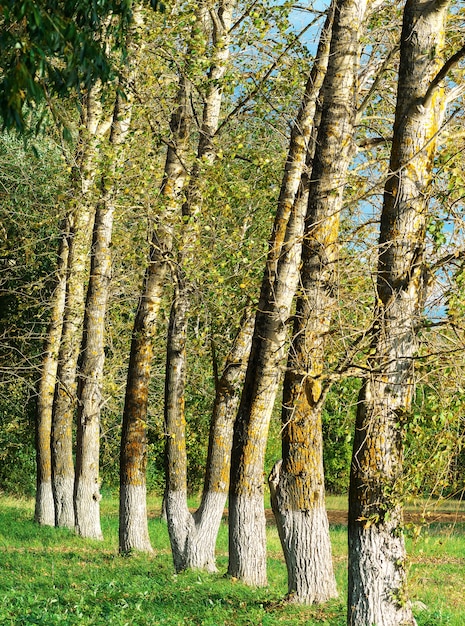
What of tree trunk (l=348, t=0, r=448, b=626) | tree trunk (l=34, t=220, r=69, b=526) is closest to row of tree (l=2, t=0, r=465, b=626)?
tree trunk (l=348, t=0, r=448, b=626)

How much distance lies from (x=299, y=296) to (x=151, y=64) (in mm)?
6467

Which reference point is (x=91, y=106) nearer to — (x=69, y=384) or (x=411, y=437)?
(x=69, y=384)

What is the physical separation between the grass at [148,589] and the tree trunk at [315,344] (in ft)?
1.76

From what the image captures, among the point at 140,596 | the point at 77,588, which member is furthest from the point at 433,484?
the point at 77,588

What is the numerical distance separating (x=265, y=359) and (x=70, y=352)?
478 inches

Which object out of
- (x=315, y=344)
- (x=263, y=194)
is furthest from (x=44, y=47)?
(x=263, y=194)

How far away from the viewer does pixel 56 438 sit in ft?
76.6

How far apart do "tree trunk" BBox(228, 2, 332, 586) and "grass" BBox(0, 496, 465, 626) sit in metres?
0.72

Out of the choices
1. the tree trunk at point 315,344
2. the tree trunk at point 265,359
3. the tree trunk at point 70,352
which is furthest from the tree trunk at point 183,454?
the tree trunk at point 70,352

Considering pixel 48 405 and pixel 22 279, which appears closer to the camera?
pixel 48 405

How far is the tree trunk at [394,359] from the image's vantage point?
8477mm

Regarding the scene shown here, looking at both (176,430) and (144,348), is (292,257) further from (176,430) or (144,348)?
(144,348)

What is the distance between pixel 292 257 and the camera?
1216 cm

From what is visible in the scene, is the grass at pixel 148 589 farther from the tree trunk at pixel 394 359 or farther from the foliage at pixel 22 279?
the foliage at pixel 22 279
